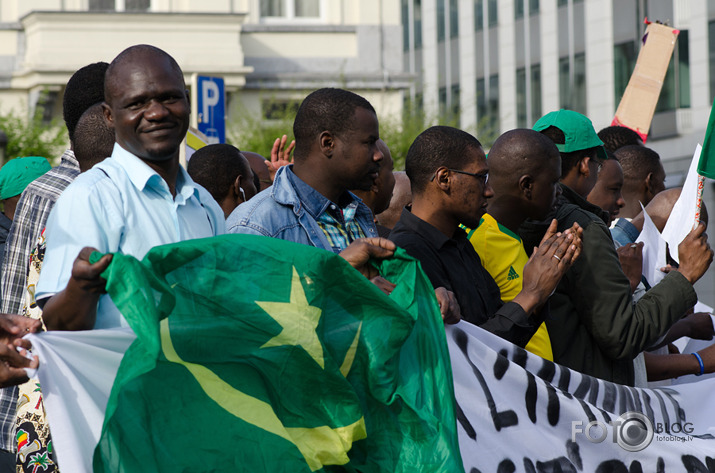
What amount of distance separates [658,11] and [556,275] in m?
27.6

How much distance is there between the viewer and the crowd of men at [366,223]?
340 cm

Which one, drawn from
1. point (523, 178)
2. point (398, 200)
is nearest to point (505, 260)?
point (523, 178)

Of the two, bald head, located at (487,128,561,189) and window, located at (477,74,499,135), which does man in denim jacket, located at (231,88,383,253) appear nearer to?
bald head, located at (487,128,561,189)

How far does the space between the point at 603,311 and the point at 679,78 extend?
26201 millimetres

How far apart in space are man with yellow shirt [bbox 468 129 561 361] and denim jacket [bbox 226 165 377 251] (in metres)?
1.03

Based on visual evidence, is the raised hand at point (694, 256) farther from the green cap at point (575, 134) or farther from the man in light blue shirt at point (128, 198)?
the man in light blue shirt at point (128, 198)

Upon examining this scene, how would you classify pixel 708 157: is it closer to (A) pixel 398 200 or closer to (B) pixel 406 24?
(A) pixel 398 200

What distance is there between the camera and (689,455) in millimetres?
4848

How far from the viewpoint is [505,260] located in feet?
16.8

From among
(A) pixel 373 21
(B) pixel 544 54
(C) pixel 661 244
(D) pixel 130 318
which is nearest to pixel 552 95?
(B) pixel 544 54

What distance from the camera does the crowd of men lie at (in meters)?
3.40

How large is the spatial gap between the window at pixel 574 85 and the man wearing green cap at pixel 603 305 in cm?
2878

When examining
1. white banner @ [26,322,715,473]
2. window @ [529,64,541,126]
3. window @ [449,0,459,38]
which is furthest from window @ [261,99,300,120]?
window @ [449,0,459,38]

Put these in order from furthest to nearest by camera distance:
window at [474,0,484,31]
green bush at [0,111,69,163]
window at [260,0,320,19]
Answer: window at [474,0,484,31]
window at [260,0,320,19]
green bush at [0,111,69,163]
